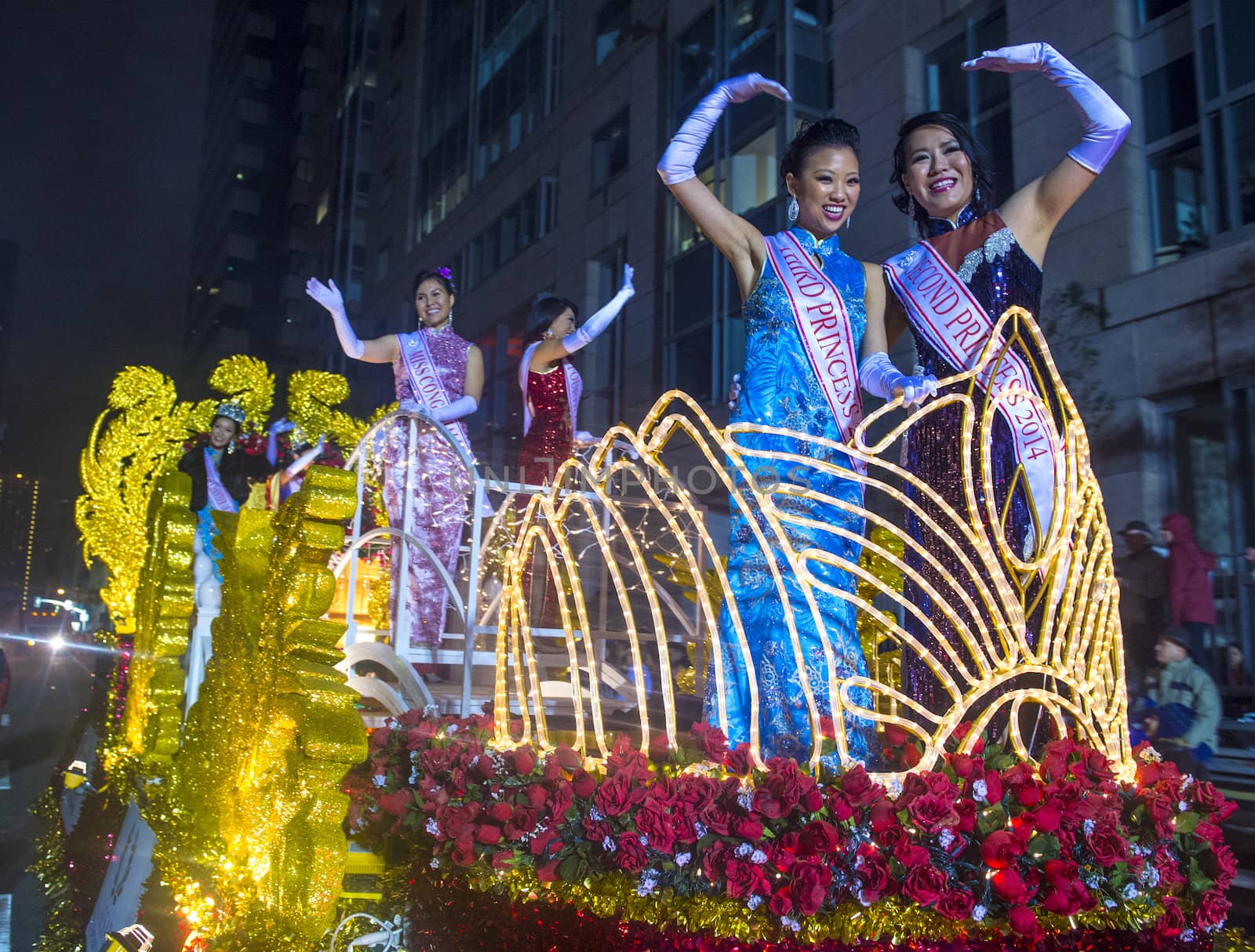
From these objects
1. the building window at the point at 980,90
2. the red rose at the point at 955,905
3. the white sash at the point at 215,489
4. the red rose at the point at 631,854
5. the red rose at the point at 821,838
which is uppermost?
the building window at the point at 980,90

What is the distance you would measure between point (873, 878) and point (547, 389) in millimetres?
4427

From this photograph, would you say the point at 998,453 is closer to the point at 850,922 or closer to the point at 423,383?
the point at 850,922

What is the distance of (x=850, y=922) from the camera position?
2.08 m

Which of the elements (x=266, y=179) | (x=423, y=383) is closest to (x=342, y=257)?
(x=266, y=179)

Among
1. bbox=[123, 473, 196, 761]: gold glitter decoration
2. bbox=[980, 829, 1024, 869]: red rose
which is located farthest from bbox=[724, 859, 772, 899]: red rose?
bbox=[123, 473, 196, 761]: gold glitter decoration

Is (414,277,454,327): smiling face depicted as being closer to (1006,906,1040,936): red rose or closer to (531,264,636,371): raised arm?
(531,264,636,371): raised arm

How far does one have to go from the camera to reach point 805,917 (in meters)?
2.06

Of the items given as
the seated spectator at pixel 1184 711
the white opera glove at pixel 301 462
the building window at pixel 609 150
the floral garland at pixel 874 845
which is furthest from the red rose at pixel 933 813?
the building window at pixel 609 150

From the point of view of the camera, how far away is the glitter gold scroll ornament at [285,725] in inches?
96.0

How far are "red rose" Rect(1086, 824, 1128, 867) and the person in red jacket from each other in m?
3.79

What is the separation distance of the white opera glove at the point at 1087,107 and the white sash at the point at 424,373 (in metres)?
3.78

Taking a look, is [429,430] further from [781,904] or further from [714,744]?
[781,904]

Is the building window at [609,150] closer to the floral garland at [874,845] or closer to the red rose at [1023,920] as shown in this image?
the floral garland at [874,845]

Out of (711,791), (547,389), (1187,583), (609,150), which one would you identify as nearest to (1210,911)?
(711,791)
